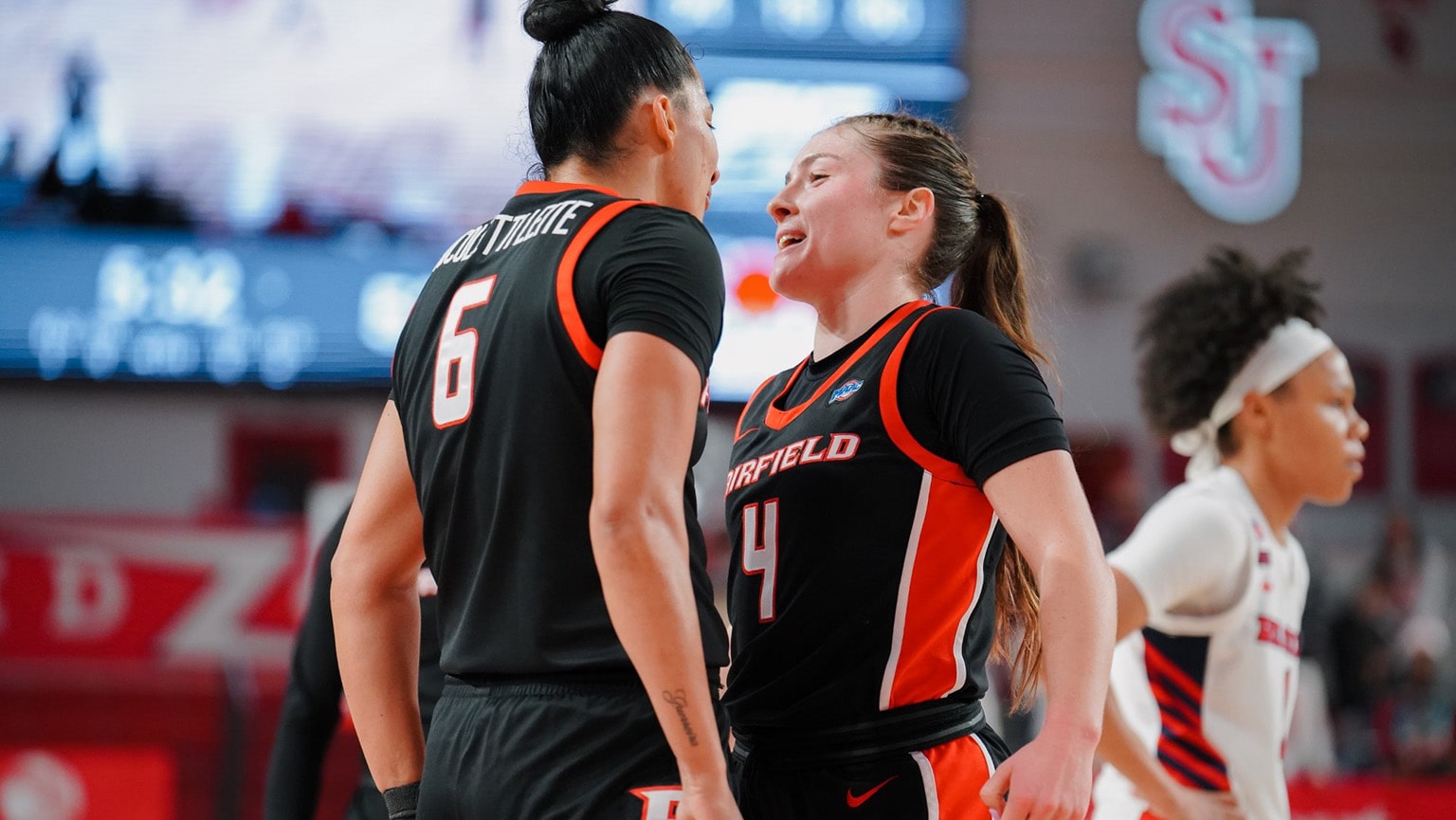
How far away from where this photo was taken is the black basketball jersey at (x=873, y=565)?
83.5 inches

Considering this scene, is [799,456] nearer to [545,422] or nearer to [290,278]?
[545,422]

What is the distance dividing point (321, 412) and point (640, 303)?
7249 mm

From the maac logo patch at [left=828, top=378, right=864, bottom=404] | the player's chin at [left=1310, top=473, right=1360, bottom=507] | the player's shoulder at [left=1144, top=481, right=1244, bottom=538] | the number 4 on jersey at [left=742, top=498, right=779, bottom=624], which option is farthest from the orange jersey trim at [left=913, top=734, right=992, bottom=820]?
the player's chin at [left=1310, top=473, right=1360, bottom=507]

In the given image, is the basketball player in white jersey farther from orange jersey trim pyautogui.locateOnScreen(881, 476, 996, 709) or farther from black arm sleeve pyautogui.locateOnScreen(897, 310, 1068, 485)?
black arm sleeve pyautogui.locateOnScreen(897, 310, 1068, 485)

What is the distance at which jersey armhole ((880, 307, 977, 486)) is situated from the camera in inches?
83.0

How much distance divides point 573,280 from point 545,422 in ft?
0.58

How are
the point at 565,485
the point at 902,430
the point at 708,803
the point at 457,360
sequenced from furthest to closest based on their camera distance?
the point at 902,430, the point at 457,360, the point at 565,485, the point at 708,803

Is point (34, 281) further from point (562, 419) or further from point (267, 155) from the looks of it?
point (562, 419)

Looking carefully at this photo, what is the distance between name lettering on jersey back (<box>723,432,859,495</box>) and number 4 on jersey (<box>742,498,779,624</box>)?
58mm

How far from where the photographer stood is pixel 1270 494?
344 cm

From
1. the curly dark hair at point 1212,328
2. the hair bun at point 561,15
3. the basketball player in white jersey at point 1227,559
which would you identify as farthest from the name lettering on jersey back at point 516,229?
the curly dark hair at point 1212,328

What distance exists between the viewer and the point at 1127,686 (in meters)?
3.41

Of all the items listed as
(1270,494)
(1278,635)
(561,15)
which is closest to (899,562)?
(561,15)

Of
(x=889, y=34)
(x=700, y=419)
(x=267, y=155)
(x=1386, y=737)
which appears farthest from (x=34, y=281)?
(x=1386, y=737)
